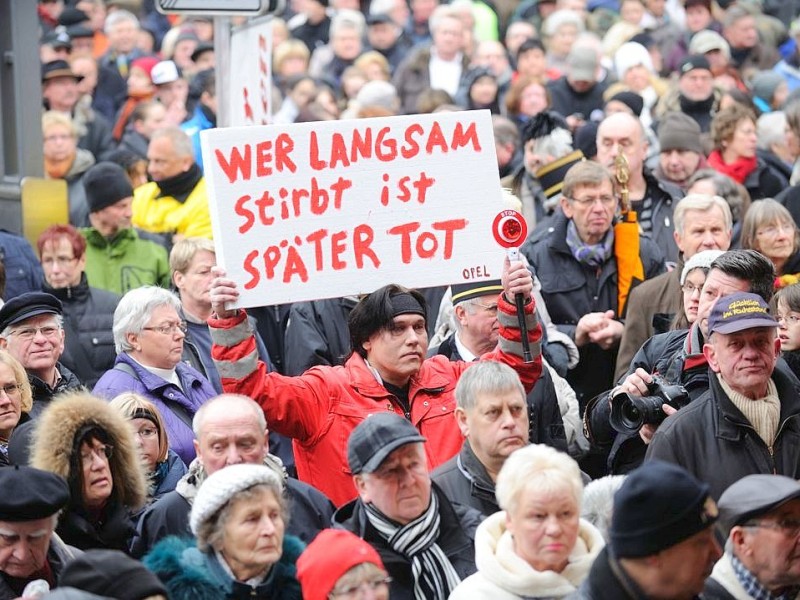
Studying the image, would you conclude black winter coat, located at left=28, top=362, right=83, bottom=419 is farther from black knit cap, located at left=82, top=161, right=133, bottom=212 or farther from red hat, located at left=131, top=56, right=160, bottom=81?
red hat, located at left=131, top=56, right=160, bottom=81

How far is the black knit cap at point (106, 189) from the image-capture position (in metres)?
10.3

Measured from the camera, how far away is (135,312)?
26.1 feet

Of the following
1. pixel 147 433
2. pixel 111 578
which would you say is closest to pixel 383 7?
pixel 147 433

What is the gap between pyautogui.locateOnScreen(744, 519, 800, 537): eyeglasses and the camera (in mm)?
5277

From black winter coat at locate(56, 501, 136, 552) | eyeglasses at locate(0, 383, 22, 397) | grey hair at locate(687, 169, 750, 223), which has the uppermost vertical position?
grey hair at locate(687, 169, 750, 223)

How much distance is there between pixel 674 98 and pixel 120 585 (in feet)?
31.6

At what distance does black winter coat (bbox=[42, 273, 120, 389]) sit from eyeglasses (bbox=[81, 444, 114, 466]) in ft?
8.85

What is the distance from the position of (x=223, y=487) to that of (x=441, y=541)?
0.79m

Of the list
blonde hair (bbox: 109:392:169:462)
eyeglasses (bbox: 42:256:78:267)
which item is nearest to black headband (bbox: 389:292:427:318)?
blonde hair (bbox: 109:392:169:462)

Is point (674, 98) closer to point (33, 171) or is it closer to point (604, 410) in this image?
point (33, 171)

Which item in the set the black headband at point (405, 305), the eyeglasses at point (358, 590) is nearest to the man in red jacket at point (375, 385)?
the black headband at point (405, 305)

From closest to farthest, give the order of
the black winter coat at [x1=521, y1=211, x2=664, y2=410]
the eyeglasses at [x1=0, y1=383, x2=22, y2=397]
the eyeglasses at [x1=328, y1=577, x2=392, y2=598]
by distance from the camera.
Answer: the eyeglasses at [x1=328, y1=577, x2=392, y2=598]
the eyeglasses at [x1=0, y1=383, x2=22, y2=397]
the black winter coat at [x1=521, y1=211, x2=664, y2=410]

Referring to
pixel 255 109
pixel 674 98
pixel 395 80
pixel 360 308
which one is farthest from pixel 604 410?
pixel 395 80

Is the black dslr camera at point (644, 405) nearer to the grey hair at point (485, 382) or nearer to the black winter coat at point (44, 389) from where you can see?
the grey hair at point (485, 382)
